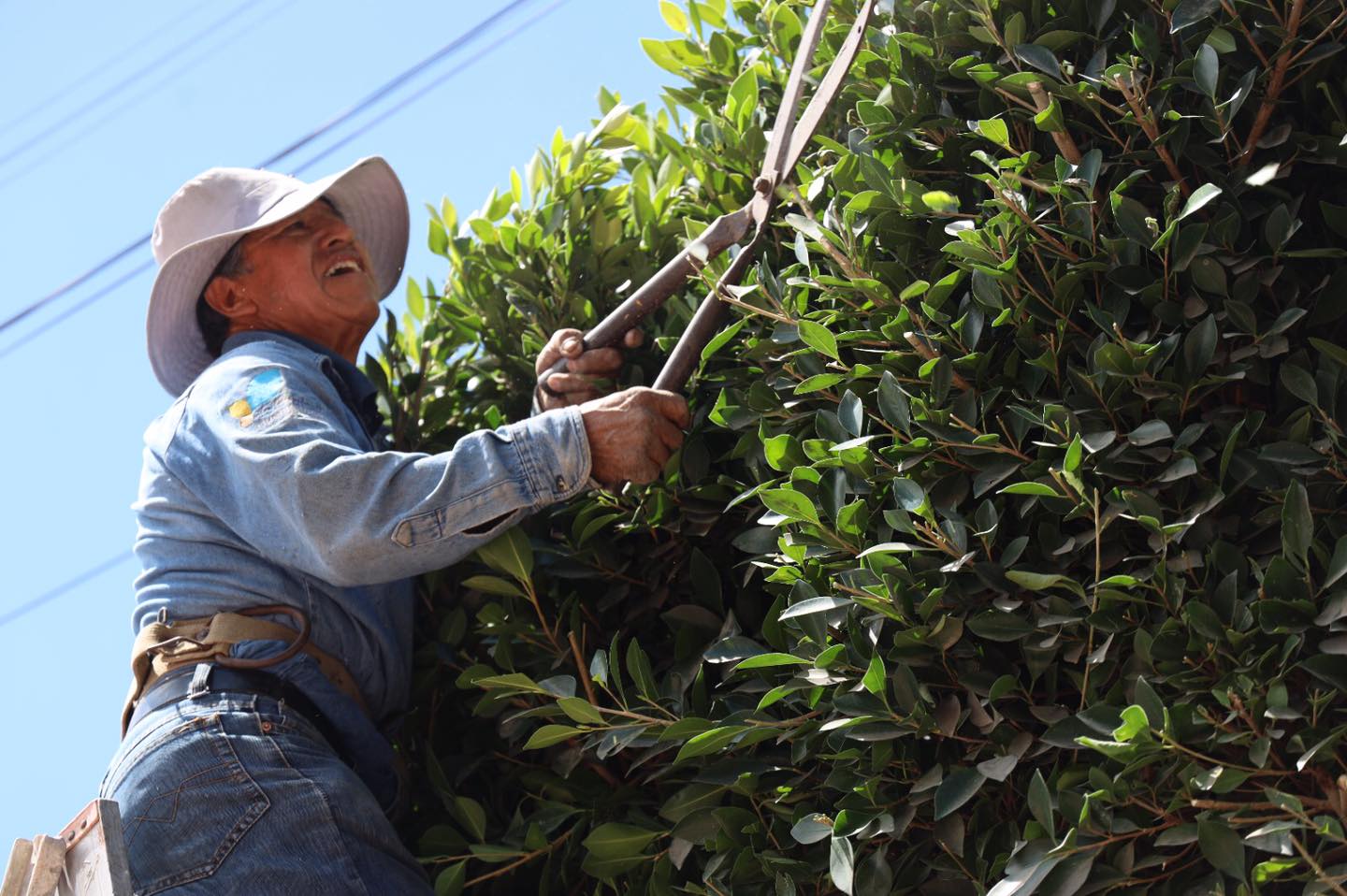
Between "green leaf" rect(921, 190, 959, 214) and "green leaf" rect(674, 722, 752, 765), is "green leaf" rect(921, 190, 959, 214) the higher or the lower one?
the higher one

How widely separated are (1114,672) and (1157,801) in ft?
0.61

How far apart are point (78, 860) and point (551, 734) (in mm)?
694

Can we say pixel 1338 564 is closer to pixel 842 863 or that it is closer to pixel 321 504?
pixel 842 863

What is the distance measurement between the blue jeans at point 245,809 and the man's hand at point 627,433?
2.06 ft

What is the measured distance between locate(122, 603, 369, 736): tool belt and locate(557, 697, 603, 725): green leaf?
1.70 ft

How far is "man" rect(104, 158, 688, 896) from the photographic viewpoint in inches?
91.7

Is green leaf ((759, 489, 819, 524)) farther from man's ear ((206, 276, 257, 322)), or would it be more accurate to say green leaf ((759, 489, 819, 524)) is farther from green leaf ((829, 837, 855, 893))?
man's ear ((206, 276, 257, 322))

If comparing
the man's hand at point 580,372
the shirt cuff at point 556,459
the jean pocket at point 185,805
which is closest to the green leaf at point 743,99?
the man's hand at point 580,372

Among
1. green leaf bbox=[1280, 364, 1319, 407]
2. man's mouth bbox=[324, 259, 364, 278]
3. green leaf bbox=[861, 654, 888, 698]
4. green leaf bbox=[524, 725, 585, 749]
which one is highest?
man's mouth bbox=[324, 259, 364, 278]

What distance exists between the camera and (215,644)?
250 centimetres

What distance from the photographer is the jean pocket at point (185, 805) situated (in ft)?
7.53

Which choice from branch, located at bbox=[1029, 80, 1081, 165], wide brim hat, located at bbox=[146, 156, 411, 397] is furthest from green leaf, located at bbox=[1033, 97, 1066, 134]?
wide brim hat, located at bbox=[146, 156, 411, 397]

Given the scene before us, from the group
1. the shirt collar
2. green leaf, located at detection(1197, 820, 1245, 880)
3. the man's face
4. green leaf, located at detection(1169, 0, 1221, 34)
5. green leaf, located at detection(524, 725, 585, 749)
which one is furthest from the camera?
the man's face

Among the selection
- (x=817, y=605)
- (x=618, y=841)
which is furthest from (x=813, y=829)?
(x=618, y=841)
